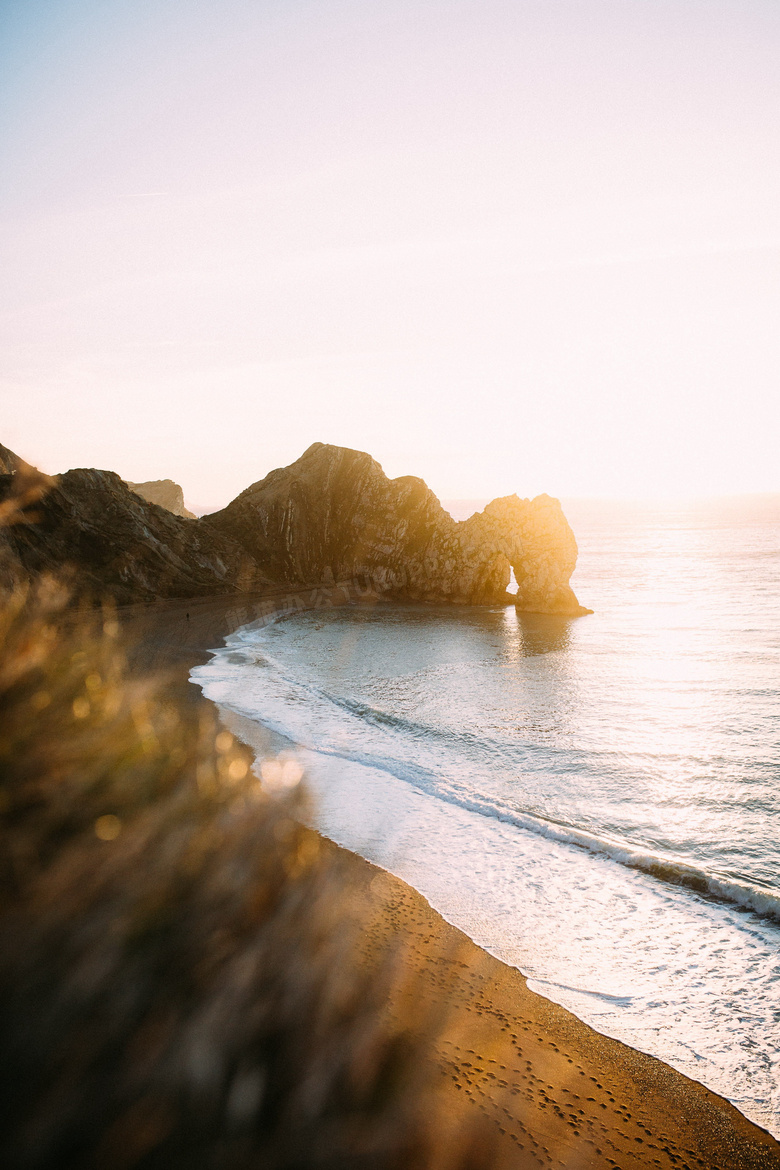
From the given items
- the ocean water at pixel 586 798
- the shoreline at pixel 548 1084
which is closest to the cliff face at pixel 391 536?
the ocean water at pixel 586 798

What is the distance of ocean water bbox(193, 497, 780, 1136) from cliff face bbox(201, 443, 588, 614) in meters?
14.1

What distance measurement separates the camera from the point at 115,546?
50.4m

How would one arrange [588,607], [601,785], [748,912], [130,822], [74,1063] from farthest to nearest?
[588,607] < [601,785] < [130,822] < [748,912] < [74,1063]

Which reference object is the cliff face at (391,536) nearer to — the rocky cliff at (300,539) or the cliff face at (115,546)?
the rocky cliff at (300,539)

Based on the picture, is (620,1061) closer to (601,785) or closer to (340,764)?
(601,785)

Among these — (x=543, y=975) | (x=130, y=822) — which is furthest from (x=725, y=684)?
(x=130, y=822)

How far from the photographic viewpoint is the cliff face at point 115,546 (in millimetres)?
46031

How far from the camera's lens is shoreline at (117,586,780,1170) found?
20.8 ft

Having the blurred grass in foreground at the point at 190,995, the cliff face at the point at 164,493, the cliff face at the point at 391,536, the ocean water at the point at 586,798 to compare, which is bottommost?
the ocean water at the point at 586,798

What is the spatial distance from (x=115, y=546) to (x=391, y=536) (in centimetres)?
2582

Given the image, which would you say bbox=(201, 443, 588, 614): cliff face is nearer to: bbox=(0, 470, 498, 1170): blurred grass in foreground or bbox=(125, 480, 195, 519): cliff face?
bbox=(125, 480, 195, 519): cliff face

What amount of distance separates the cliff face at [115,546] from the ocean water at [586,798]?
17.6 m

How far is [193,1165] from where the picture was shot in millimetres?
5684

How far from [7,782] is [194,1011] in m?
9.94
